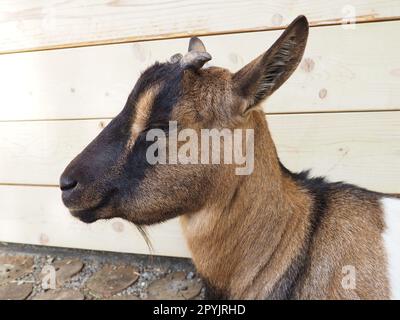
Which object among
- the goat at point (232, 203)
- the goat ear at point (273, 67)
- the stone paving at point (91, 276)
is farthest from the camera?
the stone paving at point (91, 276)

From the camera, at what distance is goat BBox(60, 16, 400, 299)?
901 millimetres

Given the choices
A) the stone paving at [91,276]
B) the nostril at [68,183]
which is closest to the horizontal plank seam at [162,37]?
the nostril at [68,183]

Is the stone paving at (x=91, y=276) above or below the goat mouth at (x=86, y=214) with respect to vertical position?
below

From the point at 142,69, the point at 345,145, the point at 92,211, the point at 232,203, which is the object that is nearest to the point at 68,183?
the point at 92,211

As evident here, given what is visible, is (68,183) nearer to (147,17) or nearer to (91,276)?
(147,17)

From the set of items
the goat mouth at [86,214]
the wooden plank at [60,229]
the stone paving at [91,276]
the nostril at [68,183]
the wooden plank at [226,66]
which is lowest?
the stone paving at [91,276]

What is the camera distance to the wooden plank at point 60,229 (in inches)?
68.6

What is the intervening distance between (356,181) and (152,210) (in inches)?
35.4

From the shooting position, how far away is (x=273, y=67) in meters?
0.85

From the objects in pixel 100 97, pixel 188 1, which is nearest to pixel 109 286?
pixel 100 97

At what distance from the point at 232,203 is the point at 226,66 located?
0.70 meters

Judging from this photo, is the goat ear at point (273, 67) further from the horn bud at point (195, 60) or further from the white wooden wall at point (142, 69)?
the white wooden wall at point (142, 69)

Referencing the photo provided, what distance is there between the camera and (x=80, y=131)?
1710 millimetres

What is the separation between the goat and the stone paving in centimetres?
78
